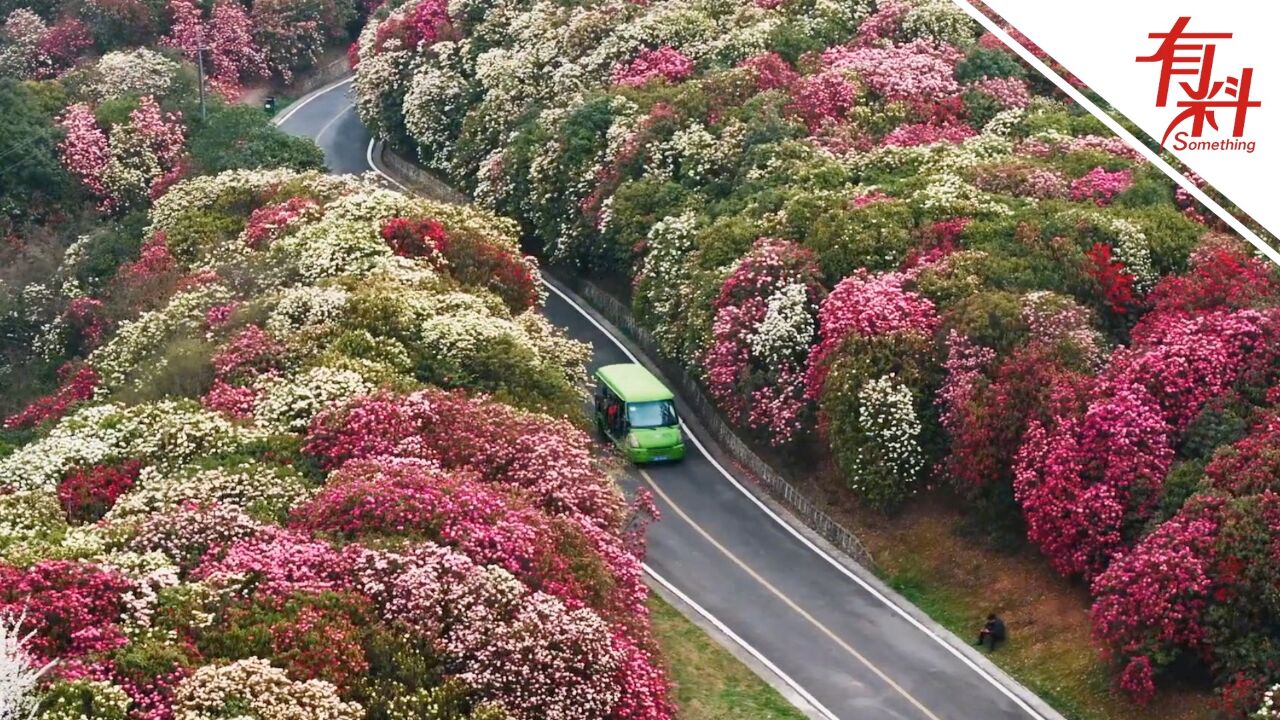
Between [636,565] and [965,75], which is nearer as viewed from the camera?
[636,565]

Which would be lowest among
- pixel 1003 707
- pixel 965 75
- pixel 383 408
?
pixel 1003 707

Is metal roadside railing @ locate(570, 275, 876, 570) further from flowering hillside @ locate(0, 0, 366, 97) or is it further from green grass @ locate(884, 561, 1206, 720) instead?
flowering hillside @ locate(0, 0, 366, 97)

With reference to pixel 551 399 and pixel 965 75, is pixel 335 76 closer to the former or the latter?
pixel 965 75

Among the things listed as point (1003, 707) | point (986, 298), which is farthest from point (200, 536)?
point (986, 298)

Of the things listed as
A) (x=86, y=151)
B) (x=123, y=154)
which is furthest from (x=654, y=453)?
(x=86, y=151)

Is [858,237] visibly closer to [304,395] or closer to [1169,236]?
[1169,236]

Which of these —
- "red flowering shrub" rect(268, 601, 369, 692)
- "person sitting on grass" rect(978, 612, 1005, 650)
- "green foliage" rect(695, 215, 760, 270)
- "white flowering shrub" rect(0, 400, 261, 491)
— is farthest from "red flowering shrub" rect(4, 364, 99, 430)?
"person sitting on grass" rect(978, 612, 1005, 650)

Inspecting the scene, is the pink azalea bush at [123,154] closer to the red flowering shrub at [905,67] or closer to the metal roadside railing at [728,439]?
the metal roadside railing at [728,439]
